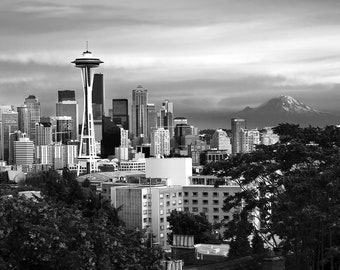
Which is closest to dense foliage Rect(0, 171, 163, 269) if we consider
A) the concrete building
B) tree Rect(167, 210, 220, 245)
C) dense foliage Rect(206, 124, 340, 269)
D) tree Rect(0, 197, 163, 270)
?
tree Rect(0, 197, 163, 270)

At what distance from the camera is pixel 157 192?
77.5 meters

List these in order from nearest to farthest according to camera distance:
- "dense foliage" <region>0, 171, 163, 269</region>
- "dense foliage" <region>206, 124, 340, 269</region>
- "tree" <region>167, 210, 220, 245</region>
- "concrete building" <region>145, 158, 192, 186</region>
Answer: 1. "dense foliage" <region>0, 171, 163, 269</region>
2. "dense foliage" <region>206, 124, 340, 269</region>
3. "tree" <region>167, 210, 220, 245</region>
4. "concrete building" <region>145, 158, 192, 186</region>

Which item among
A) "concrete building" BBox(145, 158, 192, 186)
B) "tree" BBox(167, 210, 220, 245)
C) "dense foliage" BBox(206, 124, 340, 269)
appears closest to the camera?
"dense foliage" BBox(206, 124, 340, 269)

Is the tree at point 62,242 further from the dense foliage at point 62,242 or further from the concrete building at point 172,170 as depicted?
the concrete building at point 172,170

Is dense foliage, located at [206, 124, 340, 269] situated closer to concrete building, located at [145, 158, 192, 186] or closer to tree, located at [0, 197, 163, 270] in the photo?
tree, located at [0, 197, 163, 270]

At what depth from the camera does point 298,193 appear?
1955cm

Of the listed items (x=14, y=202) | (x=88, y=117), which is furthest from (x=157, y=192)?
(x=88, y=117)

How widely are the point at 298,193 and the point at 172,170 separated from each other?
217 feet

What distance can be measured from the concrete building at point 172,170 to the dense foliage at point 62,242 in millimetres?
67661

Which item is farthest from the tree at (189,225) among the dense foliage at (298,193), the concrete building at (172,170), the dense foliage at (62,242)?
the dense foliage at (62,242)

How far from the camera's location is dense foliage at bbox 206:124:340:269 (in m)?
19.1

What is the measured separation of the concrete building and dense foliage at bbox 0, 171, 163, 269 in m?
67.7

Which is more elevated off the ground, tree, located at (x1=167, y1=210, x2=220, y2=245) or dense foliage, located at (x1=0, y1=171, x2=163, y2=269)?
dense foliage, located at (x1=0, y1=171, x2=163, y2=269)

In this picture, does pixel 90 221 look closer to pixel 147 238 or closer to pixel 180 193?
pixel 147 238
